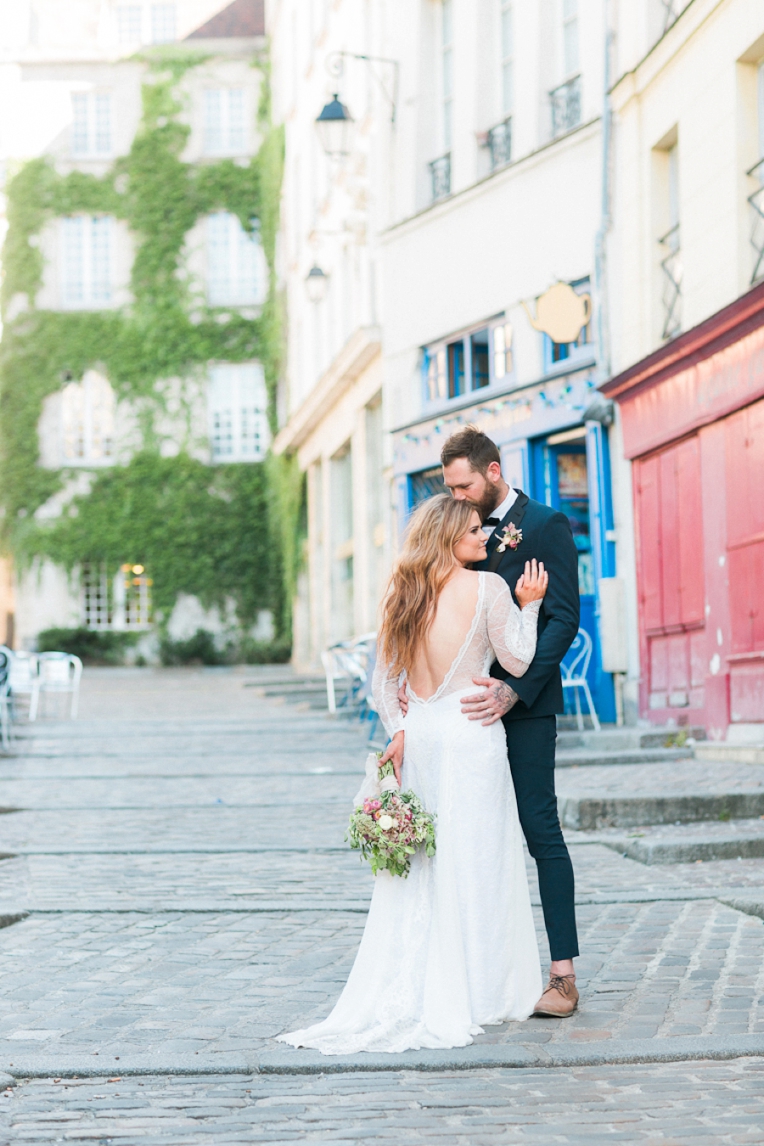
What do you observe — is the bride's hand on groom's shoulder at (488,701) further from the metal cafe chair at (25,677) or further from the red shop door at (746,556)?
the metal cafe chair at (25,677)

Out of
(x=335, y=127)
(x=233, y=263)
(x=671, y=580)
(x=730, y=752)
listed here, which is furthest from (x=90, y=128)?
(x=730, y=752)

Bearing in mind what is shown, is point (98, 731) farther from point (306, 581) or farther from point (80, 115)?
point (80, 115)

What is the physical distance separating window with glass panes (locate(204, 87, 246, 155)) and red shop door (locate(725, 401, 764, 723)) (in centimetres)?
2362

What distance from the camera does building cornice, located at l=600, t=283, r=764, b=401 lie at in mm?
11719

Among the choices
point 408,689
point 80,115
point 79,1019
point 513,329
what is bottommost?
point 79,1019

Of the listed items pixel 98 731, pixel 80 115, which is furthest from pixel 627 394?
pixel 80 115

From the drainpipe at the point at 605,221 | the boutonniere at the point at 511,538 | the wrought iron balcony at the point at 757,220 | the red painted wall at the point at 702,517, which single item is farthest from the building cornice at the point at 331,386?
the boutonniere at the point at 511,538

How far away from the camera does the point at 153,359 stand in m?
33.1

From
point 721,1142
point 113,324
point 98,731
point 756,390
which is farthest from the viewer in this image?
point 113,324

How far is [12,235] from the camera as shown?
3344 centimetres

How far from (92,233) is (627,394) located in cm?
2161

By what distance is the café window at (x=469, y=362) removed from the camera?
17766mm

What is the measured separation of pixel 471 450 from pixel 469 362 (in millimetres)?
13800

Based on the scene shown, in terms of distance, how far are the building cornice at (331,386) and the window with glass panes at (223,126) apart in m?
6.91
